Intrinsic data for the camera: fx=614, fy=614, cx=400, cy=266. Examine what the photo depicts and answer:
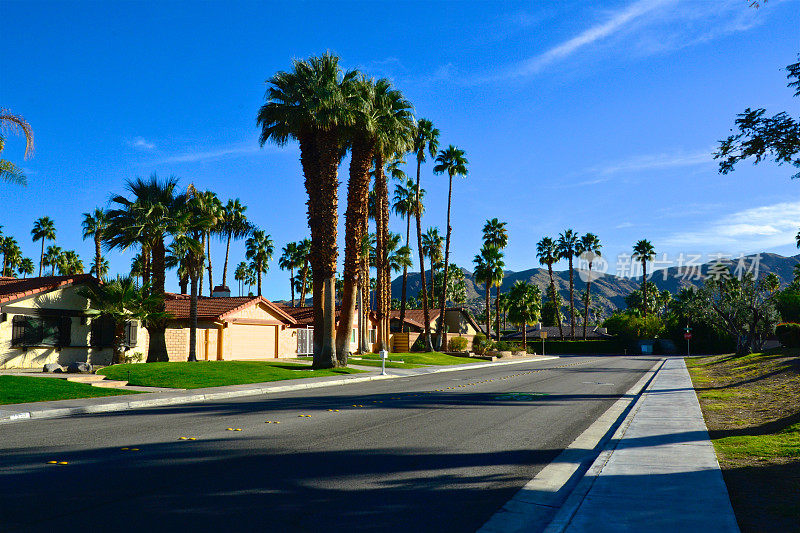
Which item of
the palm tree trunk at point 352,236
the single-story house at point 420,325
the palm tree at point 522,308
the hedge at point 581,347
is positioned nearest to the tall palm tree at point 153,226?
the palm tree trunk at point 352,236

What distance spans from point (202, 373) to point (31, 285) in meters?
9.62

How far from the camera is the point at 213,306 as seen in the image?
3878cm

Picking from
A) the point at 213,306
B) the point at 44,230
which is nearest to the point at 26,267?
the point at 44,230

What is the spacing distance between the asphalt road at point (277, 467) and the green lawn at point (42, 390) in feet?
13.2

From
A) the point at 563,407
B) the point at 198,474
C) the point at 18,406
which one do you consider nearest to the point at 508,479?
the point at 198,474

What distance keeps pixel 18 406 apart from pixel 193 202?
18.3 metres

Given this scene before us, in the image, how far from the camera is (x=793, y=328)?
41.2 metres

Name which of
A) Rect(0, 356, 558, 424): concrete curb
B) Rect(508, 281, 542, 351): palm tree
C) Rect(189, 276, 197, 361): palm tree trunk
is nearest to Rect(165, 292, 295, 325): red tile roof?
Rect(189, 276, 197, 361): palm tree trunk

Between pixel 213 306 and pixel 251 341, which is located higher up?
pixel 213 306

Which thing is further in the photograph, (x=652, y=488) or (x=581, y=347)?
(x=581, y=347)

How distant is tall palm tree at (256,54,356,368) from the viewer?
2848 centimetres

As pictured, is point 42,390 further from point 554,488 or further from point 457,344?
point 457,344

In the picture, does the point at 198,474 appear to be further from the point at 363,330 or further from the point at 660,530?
the point at 363,330

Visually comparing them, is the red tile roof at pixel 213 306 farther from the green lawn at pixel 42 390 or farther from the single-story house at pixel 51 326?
the green lawn at pixel 42 390
